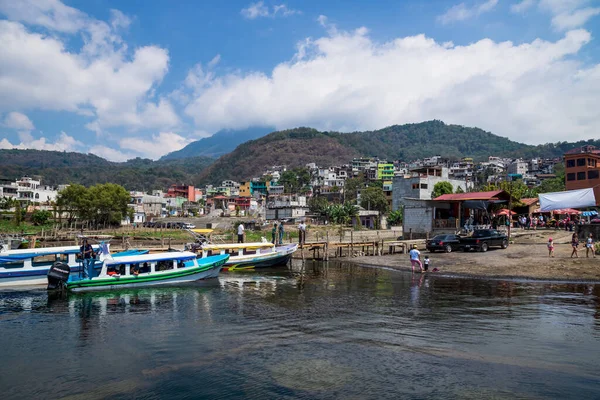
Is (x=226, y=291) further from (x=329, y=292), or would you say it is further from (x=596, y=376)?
(x=596, y=376)

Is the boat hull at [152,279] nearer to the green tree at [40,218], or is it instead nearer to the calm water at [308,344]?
the calm water at [308,344]

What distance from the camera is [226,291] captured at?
24734 millimetres

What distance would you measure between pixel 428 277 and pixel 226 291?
13.1 meters

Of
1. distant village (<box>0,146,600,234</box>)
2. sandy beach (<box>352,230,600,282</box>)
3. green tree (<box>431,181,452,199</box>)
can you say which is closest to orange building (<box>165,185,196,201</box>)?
distant village (<box>0,146,600,234</box>)

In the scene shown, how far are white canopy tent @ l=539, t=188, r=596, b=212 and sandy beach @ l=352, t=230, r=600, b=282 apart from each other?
322 centimetres

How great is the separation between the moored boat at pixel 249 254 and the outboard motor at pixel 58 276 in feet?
33.6

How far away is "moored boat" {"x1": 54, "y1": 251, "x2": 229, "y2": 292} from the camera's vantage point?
24016mm

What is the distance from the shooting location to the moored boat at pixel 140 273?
24.0 metres

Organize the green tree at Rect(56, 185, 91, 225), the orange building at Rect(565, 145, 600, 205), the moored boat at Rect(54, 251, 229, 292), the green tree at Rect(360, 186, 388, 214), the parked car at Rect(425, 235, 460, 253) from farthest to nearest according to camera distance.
→ the green tree at Rect(360, 186, 388, 214) < the green tree at Rect(56, 185, 91, 225) < the orange building at Rect(565, 145, 600, 205) < the parked car at Rect(425, 235, 460, 253) < the moored boat at Rect(54, 251, 229, 292)

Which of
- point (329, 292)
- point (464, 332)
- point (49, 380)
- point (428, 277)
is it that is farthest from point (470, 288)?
point (49, 380)

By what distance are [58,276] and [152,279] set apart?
4.89 m

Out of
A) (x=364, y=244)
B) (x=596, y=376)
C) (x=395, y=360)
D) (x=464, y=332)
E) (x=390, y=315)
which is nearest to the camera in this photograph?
(x=596, y=376)

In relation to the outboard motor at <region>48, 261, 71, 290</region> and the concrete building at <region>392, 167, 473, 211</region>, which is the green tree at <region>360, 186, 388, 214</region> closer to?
the concrete building at <region>392, 167, 473, 211</region>

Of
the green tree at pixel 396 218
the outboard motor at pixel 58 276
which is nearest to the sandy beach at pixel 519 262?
the outboard motor at pixel 58 276
